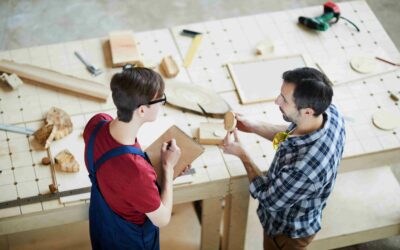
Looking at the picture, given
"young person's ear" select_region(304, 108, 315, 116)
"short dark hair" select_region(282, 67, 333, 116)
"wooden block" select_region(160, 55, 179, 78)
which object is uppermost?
"short dark hair" select_region(282, 67, 333, 116)

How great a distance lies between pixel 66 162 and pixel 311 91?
4.25 ft

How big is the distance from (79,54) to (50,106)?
46 centimetres

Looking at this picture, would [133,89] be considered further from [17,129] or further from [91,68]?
[91,68]

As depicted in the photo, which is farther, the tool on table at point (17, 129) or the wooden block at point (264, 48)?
the wooden block at point (264, 48)

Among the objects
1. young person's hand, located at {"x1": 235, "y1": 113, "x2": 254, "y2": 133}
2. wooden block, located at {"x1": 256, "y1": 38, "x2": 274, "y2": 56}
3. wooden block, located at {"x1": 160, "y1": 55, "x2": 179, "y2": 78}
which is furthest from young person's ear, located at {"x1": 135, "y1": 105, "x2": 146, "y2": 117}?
wooden block, located at {"x1": 256, "y1": 38, "x2": 274, "y2": 56}

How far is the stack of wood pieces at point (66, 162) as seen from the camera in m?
2.90

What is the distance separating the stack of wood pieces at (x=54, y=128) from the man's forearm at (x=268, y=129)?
1015mm

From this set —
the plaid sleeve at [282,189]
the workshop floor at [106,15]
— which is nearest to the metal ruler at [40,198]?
the plaid sleeve at [282,189]

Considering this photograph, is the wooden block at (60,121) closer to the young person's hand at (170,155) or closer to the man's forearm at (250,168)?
the young person's hand at (170,155)

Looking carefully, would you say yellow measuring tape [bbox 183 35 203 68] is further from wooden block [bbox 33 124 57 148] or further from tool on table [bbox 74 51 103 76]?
wooden block [bbox 33 124 57 148]

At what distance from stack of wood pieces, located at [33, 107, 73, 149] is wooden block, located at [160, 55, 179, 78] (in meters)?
0.65

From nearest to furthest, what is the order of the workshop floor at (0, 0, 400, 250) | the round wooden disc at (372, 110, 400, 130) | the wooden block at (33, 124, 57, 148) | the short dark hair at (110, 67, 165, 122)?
the short dark hair at (110, 67, 165, 122), the wooden block at (33, 124, 57, 148), the round wooden disc at (372, 110, 400, 130), the workshop floor at (0, 0, 400, 250)

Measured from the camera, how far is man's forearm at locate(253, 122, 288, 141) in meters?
3.03

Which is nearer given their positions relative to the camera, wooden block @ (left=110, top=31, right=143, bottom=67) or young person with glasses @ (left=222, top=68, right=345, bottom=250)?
young person with glasses @ (left=222, top=68, right=345, bottom=250)
